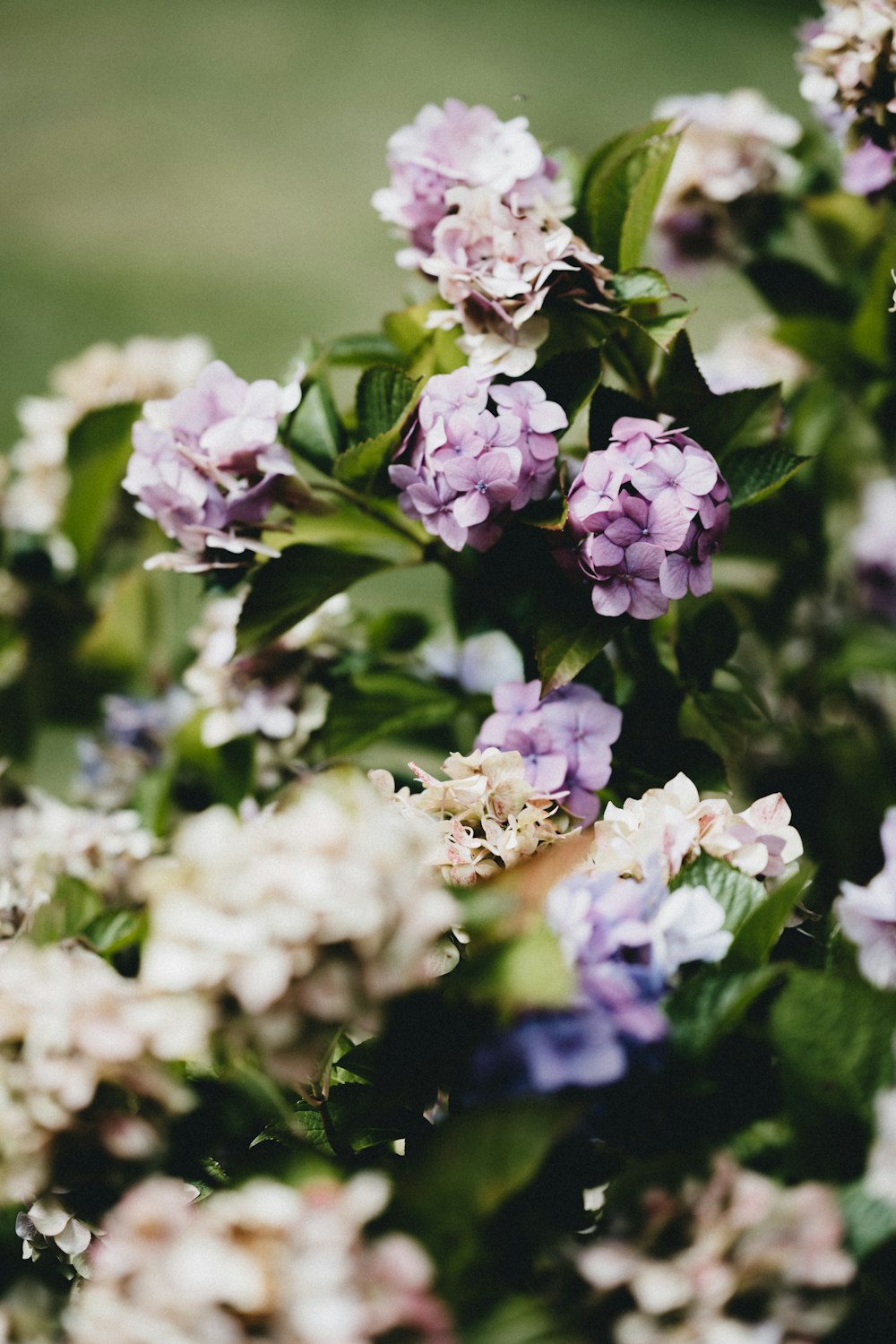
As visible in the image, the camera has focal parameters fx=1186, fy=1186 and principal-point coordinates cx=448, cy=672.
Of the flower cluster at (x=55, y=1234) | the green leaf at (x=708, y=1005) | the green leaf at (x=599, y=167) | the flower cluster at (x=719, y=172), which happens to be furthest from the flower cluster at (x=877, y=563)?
the flower cluster at (x=55, y=1234)

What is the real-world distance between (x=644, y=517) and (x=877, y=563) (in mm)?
683

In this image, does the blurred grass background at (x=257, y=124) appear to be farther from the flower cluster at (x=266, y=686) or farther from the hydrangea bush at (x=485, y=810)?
the flower cluster at (x=266, y=686)

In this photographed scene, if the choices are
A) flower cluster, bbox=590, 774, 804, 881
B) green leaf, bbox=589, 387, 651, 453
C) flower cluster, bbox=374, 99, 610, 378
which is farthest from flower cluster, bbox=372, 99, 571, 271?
flower cluster, bbox=590, 774, 804, 881

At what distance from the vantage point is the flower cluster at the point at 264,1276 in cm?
32

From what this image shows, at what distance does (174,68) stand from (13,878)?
3.26 metres

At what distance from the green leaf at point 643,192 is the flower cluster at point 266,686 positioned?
28cm

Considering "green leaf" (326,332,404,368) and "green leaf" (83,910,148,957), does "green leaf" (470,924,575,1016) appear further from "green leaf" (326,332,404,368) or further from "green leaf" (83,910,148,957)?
"green leaf" (326,332,404,368)

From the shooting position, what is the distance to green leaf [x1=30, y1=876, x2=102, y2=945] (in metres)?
0.60

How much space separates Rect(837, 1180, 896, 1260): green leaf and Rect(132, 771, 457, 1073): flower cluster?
0.16m

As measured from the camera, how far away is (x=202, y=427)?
23.4 inches

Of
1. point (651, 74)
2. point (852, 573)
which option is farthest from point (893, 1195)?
point (651, 74)

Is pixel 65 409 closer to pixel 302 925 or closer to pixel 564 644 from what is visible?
pixel 564 644

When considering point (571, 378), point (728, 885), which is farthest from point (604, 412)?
point (728, 885)

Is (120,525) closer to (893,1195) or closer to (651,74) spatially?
(893,1195)
